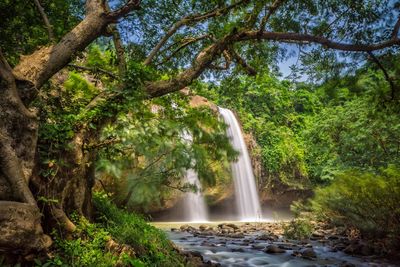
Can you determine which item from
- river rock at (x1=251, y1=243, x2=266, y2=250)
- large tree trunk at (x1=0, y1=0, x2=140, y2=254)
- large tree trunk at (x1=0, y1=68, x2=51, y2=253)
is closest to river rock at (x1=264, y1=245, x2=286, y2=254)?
river rock at (x1=251, y1=243, x2=266, y2=250)

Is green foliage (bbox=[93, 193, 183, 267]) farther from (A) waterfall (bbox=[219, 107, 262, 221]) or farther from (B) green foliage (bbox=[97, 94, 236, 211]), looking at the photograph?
(A) waterfall (bbox=[219, 107, 262, 221])

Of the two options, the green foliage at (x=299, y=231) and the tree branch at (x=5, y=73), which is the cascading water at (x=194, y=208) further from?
the tree branch at (x=5, y=73)

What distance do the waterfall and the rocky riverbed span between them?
6059mm

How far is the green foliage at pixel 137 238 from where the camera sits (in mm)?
5117

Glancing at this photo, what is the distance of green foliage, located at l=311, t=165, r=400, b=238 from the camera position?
810 cm

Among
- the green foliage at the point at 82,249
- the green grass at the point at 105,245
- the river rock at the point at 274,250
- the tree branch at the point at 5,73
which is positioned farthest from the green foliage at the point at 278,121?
the tree branch at the point at 5,73

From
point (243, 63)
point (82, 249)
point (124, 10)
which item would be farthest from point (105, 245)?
point (243, 63)

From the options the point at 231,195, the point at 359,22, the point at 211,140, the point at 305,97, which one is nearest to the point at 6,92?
the point at 211,140

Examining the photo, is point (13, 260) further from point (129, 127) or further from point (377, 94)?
point (377, 94)

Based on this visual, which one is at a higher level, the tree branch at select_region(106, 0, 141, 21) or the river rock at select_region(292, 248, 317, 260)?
the tree branch at select_region(106, 0, 141, 21)

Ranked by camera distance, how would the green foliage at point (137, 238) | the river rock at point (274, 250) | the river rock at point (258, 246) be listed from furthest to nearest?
the river rock at point (258, 246) → the river rock at point (274, 250) → the green foliage at point (137, 238)

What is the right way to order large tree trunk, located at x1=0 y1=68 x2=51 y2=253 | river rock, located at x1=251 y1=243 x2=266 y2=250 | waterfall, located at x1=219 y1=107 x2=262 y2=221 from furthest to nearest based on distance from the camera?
waterfall, located at x1=219 y1=107 x2=262 y2=221 → river rock, located at x1=251 y1=243 x2=266 y2=250 → large tree trunk, located at x1=0 y1=68 x2=51 y2=253

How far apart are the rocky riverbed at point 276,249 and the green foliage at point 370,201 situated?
581mm

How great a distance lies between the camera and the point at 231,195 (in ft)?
61.2
